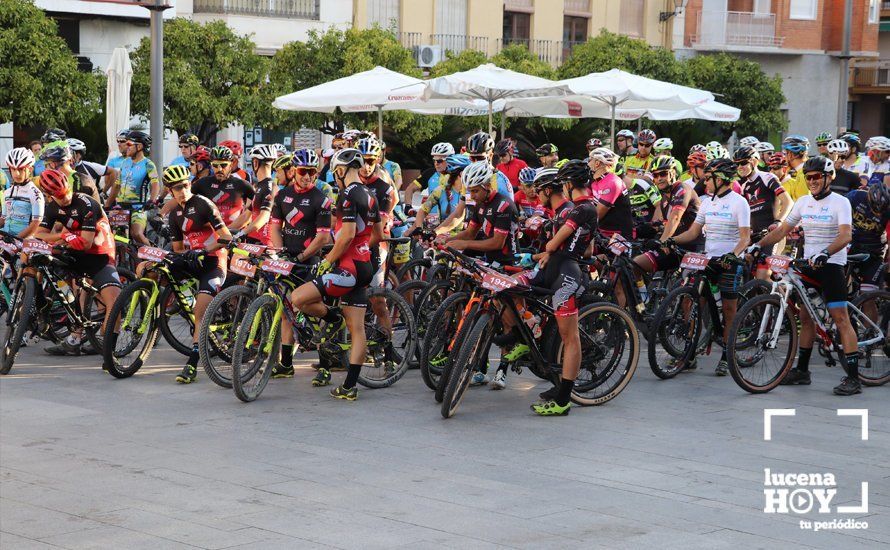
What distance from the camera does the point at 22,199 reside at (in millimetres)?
12266

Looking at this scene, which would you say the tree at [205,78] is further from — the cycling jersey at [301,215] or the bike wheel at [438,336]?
the bike wheel at [438,336]

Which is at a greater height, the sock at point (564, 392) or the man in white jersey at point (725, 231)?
the man in white jersey at point (725, 231)

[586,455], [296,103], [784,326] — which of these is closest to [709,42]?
[296,103]

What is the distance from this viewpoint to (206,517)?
22.4ft

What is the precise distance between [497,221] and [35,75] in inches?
701

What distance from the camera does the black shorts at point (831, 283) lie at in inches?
419

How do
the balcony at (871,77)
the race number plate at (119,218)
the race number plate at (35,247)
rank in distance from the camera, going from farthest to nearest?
the balcony at (871,77) → the race number plate at (119,218) → the race number plate at (35,247)

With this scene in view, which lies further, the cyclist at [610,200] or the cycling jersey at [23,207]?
the cyclist at [610,200]

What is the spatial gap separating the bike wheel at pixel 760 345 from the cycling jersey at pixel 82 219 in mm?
5497

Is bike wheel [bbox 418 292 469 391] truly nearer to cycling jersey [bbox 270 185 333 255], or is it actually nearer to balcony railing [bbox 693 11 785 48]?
cycling jersey [bbox 270 185 333 255]

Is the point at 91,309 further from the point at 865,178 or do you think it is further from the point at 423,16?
the point at 423,16

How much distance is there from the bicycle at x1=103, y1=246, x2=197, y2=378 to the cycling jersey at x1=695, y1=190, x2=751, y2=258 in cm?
448

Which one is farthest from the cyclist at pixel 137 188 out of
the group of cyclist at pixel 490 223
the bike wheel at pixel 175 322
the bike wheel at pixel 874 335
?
the bike wheel at pixel 874 335

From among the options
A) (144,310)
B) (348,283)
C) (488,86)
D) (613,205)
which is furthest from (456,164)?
(488,86)
